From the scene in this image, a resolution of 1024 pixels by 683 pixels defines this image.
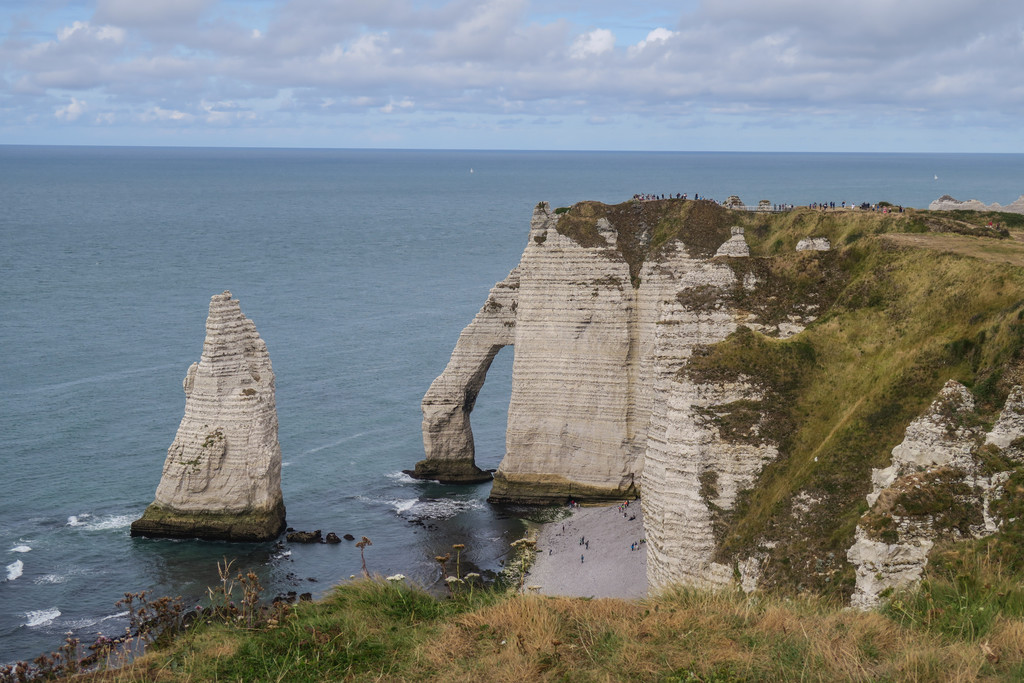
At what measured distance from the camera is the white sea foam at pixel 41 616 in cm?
3466

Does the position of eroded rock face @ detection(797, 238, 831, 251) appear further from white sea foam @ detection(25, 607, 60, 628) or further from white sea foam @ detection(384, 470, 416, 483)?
white sea foam @ detection(25, 607, 60, 628)

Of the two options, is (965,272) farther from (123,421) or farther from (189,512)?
(123,421)

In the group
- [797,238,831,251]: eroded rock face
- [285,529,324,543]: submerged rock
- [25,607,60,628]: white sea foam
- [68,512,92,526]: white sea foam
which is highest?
[797,238,831,251]: eroded rock face

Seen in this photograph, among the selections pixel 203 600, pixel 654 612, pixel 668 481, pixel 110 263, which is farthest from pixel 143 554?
pixel 110 263

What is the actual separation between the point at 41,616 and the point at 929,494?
2955 cm

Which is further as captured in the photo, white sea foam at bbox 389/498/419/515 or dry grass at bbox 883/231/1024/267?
white sea foam at bbox 389/498/419/515

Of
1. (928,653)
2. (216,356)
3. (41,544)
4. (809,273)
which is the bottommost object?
(41,544)

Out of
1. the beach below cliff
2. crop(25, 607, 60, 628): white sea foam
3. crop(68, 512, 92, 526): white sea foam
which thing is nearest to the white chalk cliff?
the beach below cliff

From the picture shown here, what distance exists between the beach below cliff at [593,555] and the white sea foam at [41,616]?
16803 millimetres

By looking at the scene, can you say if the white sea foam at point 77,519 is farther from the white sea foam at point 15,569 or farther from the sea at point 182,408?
the white sea foam at point 15,569

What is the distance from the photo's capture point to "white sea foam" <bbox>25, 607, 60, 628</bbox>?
34.7 metres

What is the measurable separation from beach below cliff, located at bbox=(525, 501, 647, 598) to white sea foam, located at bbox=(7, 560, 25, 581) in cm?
1968

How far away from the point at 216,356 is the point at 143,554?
8627 mm

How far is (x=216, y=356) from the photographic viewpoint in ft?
140
